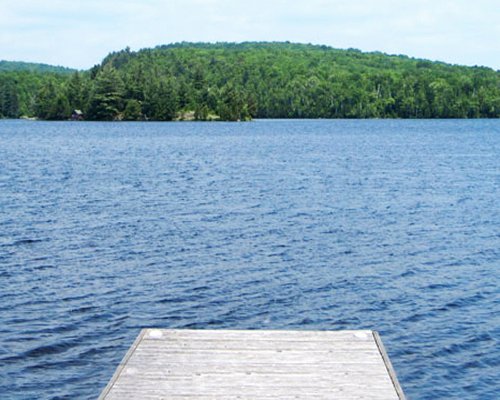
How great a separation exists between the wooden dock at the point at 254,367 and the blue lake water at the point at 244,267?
296cm

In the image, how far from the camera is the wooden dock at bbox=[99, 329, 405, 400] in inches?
445

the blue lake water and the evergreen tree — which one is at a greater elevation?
the evergreen tree

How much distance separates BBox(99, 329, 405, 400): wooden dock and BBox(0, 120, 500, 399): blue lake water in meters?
2.96

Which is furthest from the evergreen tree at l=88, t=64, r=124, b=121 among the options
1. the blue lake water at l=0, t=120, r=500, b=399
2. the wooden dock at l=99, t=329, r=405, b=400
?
the wooden dock at l=99, t=329, r=405, b=400

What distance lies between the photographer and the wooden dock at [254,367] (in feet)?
37.1

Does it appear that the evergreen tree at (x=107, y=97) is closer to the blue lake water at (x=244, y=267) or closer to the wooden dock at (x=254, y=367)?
the blue lake water at (x=244, y=267)

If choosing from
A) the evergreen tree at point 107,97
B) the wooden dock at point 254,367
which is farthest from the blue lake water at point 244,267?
the evergreen tree at point 107,97

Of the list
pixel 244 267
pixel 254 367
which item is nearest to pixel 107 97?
pixel 244 267

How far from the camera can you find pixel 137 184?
52.5m

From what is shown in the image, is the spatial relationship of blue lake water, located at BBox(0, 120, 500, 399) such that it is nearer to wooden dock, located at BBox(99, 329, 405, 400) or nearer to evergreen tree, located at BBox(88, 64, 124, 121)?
wooden dock, located at BBox(99, 329, 405, 400)

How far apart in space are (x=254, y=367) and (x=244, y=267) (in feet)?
45.9

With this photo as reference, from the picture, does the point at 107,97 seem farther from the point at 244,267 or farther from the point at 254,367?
the point at 254,367

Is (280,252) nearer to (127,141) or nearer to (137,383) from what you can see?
(137,383)

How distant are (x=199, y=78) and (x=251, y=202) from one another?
14546cm
